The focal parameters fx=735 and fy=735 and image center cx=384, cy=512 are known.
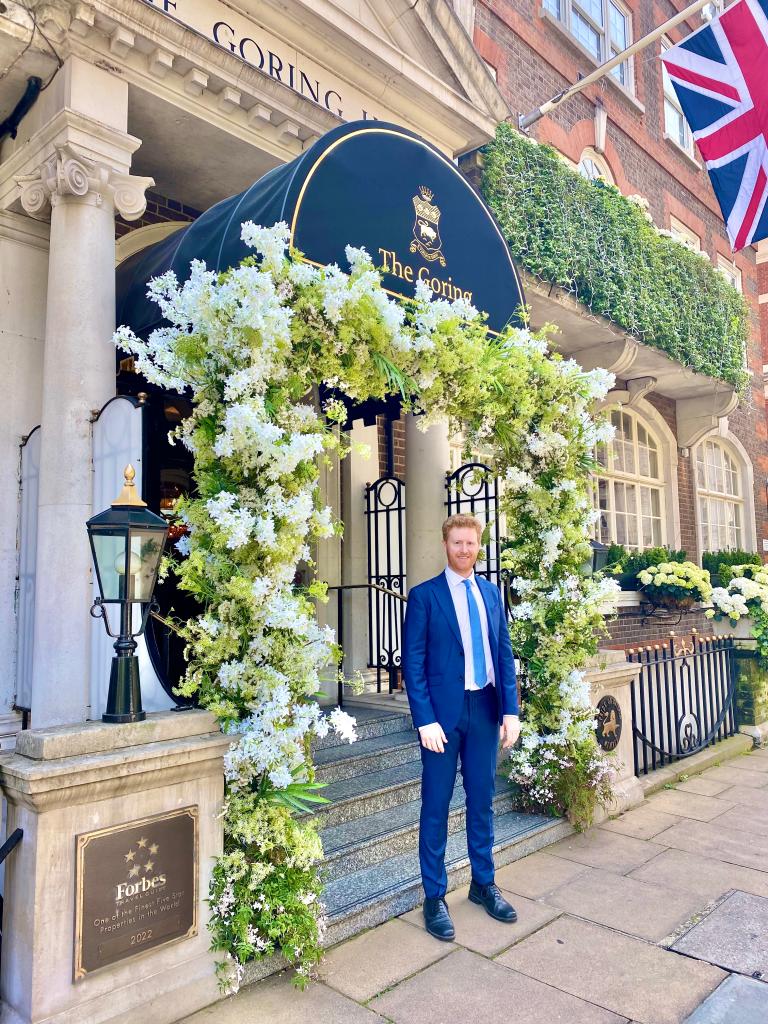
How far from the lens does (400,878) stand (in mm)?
4176

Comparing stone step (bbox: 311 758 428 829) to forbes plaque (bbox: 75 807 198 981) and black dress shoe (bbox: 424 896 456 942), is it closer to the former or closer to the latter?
black dress shoe (bbox: 424 896 456 942)

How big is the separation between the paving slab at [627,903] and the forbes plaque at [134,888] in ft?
7.13

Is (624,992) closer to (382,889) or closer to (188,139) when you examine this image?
(382,889)

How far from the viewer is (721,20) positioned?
7.82 meters

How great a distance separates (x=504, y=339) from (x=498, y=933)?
3.58 meters

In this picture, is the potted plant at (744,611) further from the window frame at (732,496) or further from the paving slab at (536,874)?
the window frame at (732,496)

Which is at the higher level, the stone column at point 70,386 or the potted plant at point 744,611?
the stone column at point 70,386

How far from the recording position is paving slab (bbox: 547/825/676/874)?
188 inches

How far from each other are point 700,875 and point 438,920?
6.33 feet

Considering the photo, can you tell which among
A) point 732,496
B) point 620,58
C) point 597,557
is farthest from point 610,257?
point 732,496

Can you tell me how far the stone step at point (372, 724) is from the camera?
5.62 m

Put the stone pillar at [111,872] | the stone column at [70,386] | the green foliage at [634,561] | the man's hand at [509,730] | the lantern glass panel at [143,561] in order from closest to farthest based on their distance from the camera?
the stone pillar at [111,872] → the lantern glass panel at [143,561] → the man's hand at [509,730] → the stone column at [70,386] → the green foliage at [634,561]

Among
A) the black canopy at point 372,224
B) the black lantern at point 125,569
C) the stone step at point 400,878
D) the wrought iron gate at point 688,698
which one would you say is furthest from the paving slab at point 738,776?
the black lantern at point 125,569

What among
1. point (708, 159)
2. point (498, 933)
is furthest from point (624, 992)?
point (708, 159)
